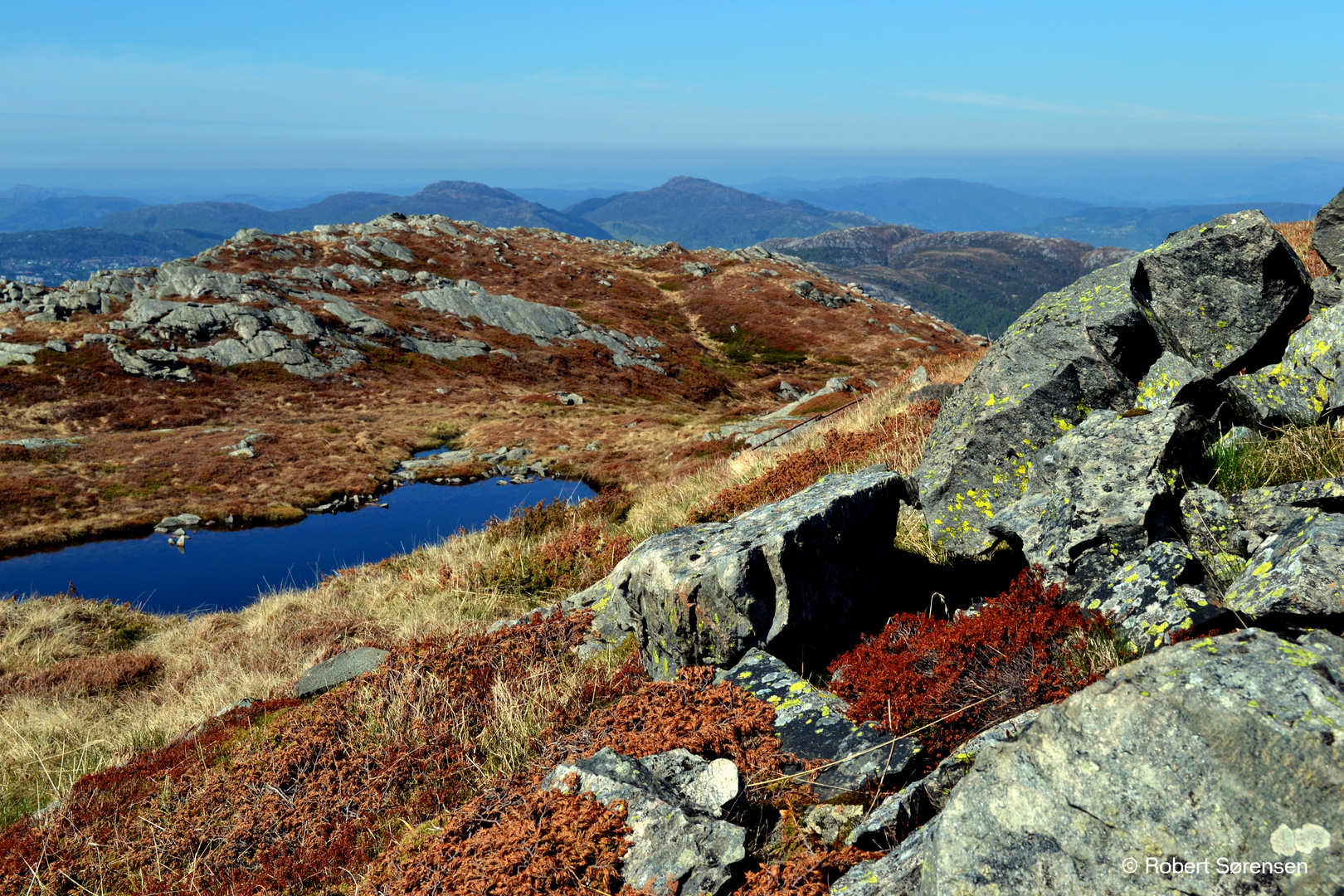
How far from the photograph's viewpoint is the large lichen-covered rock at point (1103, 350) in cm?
737

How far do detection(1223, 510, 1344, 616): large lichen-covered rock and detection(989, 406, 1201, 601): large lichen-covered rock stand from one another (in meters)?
0.94

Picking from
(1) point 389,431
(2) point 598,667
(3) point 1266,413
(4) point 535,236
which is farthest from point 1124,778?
(4) point 535,236

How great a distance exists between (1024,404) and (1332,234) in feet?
29.2

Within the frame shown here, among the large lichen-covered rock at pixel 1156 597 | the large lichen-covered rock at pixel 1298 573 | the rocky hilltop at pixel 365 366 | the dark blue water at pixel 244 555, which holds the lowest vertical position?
the dark blue water at pixel 244 555

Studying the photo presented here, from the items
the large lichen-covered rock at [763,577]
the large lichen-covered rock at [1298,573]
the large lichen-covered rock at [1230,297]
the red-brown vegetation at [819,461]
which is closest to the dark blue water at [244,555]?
the red-brown vegetation at [819,461]

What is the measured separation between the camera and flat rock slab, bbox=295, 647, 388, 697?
28.1 ft

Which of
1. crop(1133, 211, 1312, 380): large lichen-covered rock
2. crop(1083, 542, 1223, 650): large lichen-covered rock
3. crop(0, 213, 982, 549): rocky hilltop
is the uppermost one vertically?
crop(1133, 211, 1312, 380): large lichen-covered rock

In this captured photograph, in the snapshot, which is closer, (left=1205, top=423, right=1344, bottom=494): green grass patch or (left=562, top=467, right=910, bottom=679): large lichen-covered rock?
(left=1205, top=423, right=1344, bottom=494): green grass patch

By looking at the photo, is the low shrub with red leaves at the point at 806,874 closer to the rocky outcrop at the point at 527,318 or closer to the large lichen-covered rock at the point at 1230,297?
the large lichen-covered rock at the point at 1230,297

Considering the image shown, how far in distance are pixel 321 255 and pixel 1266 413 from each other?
366 feet

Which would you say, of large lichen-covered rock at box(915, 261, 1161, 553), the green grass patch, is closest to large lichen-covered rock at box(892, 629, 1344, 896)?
the green grass patch

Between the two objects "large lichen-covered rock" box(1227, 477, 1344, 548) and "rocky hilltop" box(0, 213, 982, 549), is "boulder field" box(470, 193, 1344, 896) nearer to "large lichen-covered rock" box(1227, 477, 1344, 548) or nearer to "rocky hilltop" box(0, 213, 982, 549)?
"large lichen-covered rock" box(1227, 477, 1344, 548)

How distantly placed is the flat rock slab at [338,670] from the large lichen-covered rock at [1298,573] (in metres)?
8.39

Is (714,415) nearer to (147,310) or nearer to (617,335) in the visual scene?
(617,335)
